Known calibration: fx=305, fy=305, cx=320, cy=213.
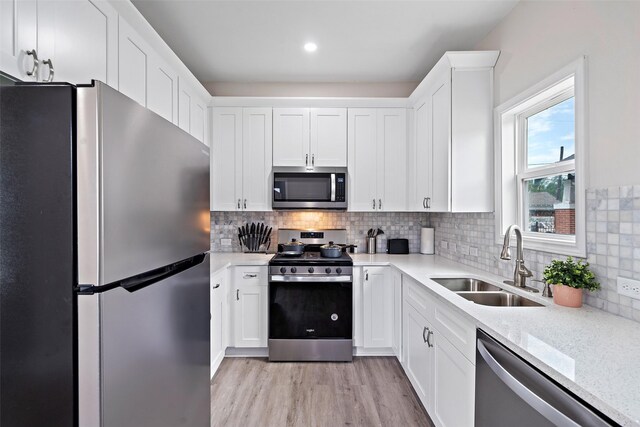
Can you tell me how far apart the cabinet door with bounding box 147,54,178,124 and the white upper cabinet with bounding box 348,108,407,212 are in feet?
5.18

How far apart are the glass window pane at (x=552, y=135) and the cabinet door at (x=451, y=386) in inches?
48.9

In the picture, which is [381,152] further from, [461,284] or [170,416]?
[170,416]

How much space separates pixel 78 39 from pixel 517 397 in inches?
84.0

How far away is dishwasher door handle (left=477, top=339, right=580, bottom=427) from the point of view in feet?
2.71

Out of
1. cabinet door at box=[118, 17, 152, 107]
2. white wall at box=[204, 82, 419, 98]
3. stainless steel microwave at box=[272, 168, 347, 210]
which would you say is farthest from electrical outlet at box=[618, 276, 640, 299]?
white wall at box=[204, 82, 419, 98]

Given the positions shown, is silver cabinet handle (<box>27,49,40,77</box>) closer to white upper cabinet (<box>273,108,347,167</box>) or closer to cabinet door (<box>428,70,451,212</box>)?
white upper cabinet (<box>273,108,347,167</box>)

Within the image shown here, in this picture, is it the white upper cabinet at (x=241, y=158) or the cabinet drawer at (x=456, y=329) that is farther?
the white upper cabinet at (x=241, y=158)

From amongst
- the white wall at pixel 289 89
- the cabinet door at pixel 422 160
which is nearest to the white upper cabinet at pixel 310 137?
the white wall at pixel 289 89

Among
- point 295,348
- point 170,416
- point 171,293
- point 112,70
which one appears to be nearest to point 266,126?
point 112,70

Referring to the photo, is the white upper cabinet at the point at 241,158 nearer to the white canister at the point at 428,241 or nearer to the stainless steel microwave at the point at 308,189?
the stainless steel microwave at the point at 308,189

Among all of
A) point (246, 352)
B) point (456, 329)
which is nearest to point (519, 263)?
point (456, 329)

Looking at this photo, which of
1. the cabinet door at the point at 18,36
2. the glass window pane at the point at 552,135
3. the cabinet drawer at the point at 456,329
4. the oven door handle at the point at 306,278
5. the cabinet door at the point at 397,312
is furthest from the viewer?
the oven door handle at the point at 306,278

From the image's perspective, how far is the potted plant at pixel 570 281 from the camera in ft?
4.50

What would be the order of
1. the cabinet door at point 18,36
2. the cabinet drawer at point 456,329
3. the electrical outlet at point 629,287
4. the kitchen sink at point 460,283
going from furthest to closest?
1. the kitchen sink at point 460,283
2. the cabinet drawer at point 456,329
3. the electrical outlet at point 629,287
4. the cabinet door at point 18,36
